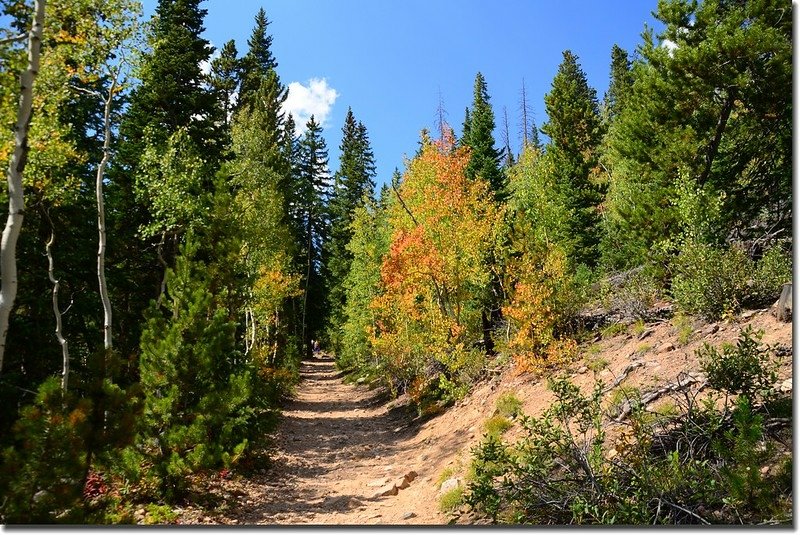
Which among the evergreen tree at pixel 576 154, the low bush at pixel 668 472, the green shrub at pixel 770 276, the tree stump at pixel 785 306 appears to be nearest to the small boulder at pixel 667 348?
the green shrub at pixel 770 276

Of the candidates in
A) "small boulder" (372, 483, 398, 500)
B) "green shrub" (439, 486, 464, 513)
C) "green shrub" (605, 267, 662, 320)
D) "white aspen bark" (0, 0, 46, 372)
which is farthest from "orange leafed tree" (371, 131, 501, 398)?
"white aspen bark" (0, 0, 46, 372)

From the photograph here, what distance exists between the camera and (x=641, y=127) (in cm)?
1242

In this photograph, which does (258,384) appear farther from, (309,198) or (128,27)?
(309,198)

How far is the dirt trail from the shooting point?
7.69 meters

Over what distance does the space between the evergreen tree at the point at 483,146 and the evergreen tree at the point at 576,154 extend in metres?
3.65

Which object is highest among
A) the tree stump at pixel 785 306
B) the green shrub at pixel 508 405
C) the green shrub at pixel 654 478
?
the tree stump at pixel 785 306

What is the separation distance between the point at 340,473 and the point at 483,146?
2205cm

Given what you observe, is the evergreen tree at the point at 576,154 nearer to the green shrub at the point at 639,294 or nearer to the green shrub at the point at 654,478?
the green shrub at the point at 639,294

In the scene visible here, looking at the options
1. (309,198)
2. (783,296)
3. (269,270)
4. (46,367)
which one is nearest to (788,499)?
(783,296)

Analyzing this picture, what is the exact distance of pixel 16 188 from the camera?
16.3ft

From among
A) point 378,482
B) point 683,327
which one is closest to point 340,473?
point 378,482

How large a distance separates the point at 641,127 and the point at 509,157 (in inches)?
1715

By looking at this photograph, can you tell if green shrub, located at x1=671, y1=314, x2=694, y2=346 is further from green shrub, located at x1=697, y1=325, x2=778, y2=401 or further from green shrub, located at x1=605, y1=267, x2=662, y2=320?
green shrub, located at x1=697, y1=325, x2=778, y2=401

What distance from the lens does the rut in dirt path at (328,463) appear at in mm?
7984
